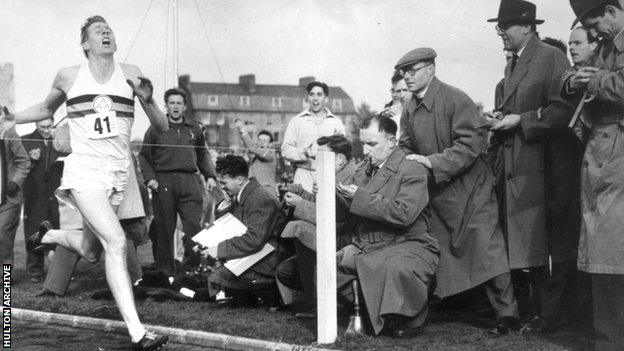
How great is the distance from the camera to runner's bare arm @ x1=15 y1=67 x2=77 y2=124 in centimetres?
696

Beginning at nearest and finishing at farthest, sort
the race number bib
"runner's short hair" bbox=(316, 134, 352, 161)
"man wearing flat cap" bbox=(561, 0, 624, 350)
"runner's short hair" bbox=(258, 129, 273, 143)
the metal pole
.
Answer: "man wearing flat cap" bbox=(561, 0, 624, 350) → the race number bib → "runner's short hair" bbox=(316, 134, 352, 161) → the metal pole → "runner's short hair" bbox=(258, 129, 273, 143)

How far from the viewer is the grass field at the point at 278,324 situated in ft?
19.4

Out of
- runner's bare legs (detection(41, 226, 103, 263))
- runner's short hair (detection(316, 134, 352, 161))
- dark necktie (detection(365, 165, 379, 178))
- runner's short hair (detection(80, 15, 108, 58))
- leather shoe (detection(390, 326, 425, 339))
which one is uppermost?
runner's short hair (detection(80, 15, 108, 58))

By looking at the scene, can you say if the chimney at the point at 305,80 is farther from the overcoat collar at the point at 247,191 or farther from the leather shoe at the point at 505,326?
the leather shoe at the point at 505,326

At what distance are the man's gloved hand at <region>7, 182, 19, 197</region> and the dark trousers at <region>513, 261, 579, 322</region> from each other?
6.42 m

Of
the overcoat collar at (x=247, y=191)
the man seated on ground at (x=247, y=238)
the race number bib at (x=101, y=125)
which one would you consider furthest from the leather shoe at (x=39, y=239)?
the race number bib at (x=101, y=125)

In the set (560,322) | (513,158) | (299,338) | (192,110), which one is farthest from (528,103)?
(192,110)

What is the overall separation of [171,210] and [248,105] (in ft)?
5.03

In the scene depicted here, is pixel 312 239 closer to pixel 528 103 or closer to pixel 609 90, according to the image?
pixel 528 103

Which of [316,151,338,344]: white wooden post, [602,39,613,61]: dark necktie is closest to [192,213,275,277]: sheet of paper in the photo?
[316,151,338,344]: white wooden post

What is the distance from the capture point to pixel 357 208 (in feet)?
20.9

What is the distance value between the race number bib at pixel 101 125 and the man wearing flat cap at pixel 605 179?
11.5ft

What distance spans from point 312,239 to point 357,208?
0.70 m

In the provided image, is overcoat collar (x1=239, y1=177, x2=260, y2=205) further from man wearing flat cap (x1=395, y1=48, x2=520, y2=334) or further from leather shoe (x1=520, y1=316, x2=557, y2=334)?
leather shoe (x1=520, y1=316, x2=557, y2=334)
